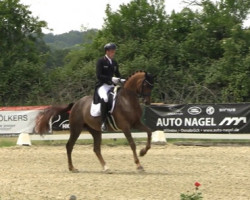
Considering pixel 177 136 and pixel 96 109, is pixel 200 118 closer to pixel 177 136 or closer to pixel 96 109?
pixel 177 136

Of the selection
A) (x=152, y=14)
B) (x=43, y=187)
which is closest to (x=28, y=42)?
(x=152, y=14)

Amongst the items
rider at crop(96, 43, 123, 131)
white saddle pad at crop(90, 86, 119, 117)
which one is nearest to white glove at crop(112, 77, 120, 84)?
rider at crop(96, 43, 123, 131)

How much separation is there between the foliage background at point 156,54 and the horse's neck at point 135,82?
13501 millimetres

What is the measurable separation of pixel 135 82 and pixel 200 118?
8.45m

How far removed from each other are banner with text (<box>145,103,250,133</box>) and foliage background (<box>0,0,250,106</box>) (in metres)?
4.92

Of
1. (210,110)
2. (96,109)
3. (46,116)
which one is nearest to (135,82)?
(96,109)

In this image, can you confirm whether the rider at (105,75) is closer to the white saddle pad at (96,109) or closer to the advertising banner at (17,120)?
the white saddle pad at (96,109)

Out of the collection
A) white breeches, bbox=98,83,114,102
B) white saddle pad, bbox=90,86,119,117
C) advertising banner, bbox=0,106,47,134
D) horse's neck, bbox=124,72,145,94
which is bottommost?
advertising banner, bbox=0,106,47,134

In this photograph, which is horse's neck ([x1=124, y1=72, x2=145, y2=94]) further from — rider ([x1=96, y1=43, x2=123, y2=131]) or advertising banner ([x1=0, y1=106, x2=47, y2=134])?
advertising banner ([x1=0, y1=106, x2=47, y2=134])

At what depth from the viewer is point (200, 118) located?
21.8 metres

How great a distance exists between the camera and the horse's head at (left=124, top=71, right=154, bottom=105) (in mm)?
13604

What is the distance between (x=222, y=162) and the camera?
15.3m

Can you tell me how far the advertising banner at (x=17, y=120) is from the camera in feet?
77.6

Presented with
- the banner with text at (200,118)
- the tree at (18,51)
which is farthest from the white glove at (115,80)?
the tree at (18,51)
